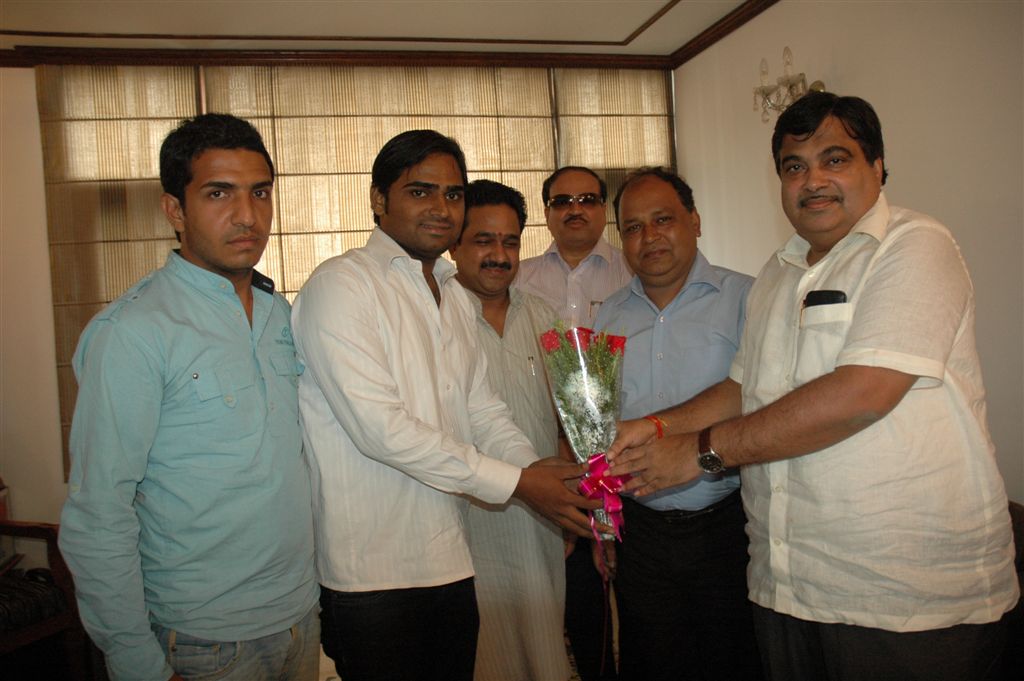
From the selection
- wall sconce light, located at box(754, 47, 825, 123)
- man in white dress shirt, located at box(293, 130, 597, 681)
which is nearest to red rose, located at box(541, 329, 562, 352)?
man in white dress shirt, located at box(293, 130, 597, 681)

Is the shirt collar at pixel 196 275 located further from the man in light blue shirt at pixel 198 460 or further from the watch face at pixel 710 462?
the watch face at pixel 710 462

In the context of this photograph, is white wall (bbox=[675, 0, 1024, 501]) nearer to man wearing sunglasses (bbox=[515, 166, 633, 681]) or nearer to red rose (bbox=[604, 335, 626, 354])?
man wearing sunglasses (bbox=[515, 166, 633, 681])

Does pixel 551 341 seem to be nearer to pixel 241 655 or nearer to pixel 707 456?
pixel 707 456

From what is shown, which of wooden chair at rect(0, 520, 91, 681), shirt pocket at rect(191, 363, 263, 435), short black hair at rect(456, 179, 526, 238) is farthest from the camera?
wooden chair at rect(0, 520, 91, 681)

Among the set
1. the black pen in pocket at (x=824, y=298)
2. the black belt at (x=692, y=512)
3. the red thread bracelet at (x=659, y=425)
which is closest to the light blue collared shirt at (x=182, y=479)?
the red thread bracelet at (x=659, y=425)

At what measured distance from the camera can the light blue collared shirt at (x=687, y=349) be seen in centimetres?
223

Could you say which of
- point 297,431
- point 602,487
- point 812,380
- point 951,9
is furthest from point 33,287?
point 951,9

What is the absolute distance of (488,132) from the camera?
5.72 meters

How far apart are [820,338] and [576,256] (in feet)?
6.70

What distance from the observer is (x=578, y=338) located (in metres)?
1.89

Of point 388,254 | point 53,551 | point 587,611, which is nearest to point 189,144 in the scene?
point 388,254

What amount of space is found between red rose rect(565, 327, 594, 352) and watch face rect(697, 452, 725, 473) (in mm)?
411

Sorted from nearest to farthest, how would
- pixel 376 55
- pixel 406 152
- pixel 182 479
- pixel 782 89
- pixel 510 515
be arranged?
pixel 182 479 → pixel 406 152 → pixel 510 515 → pixel 782 89 → pixel 376 55

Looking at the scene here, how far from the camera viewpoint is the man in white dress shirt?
1.69 m
